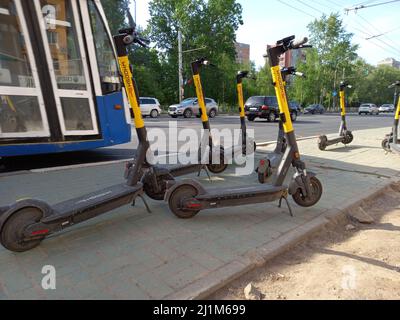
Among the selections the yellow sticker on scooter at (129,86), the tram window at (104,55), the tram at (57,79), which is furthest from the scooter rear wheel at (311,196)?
the tram window at (104,55)

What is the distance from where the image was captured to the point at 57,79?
211 inches

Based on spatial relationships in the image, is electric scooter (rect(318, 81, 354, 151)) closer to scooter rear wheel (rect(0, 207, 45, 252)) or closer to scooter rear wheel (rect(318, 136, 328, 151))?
scooter rear wheel (rect(318, 136, 328, 151))

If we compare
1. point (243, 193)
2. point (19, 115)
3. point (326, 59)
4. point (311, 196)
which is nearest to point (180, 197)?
point (243, 193)

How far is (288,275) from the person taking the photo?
252cm

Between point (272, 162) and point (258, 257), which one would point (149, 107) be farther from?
point (258, 257)

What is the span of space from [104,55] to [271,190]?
456 centimetres

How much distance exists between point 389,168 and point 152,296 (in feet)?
21.2

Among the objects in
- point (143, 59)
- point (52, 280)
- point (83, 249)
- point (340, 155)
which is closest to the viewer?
point (52, 280)

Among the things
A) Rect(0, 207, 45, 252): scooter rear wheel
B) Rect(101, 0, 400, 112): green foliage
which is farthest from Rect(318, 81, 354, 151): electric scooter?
Rect(101, 0, 400, 112): green foliage

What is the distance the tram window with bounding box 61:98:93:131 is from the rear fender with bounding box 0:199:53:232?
326cm

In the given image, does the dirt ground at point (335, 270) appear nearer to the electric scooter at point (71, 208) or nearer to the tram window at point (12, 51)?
the electric scooter at point (71, 208)

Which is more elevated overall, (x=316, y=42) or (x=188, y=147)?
(x=316, y=42)

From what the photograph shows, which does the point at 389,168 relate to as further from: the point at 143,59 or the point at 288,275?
the point at 143,59
